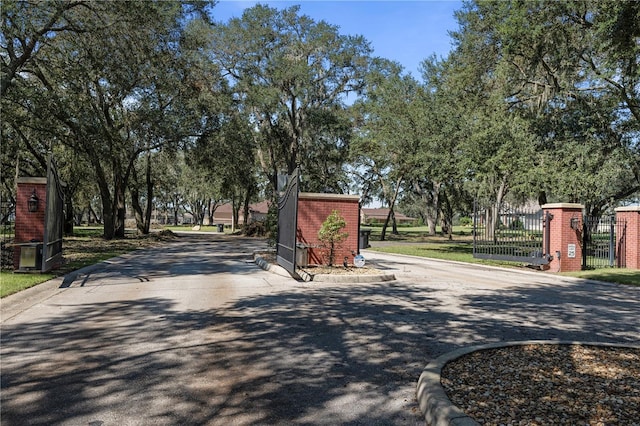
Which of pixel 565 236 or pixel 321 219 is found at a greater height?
pixel 321 219

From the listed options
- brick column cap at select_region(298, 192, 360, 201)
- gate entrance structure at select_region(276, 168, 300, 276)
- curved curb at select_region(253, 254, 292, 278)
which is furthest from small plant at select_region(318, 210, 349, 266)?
curved curb at select_region(253, 254, 292, 278)

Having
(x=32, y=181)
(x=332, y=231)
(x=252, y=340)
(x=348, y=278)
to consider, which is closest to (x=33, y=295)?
(x=32, y=181)

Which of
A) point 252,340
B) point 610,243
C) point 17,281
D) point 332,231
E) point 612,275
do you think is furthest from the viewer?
point 610,243

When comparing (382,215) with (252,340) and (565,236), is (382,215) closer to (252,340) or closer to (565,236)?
(565,236)

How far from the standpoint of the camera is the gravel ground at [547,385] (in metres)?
3.54

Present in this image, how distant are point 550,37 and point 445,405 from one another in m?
19.0

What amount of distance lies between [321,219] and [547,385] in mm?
10541

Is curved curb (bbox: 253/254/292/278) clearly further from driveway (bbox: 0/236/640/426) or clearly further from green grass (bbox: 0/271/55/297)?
green grass (bbox: 0/271/55/297)

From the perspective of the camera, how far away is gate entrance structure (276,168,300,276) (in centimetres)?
1204

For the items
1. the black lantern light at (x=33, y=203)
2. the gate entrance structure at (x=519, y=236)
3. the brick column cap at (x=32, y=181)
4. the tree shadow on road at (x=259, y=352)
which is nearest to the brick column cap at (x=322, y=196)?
the tree shadow on road at (x=259, y=352)

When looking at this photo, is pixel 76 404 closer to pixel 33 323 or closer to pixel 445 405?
pixel 445 405

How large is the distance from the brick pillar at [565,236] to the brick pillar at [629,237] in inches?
93.4

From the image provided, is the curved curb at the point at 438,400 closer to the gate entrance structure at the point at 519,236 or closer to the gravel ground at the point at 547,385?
the gravel ground at the point at 547,385

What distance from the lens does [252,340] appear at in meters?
5.97
